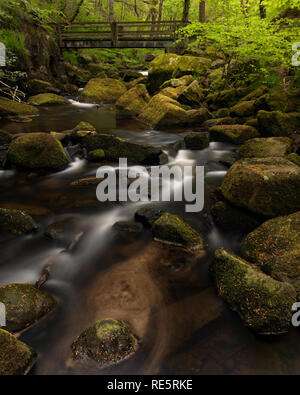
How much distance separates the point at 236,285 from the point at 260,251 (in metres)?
0.82

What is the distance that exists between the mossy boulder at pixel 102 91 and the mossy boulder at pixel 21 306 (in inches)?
558

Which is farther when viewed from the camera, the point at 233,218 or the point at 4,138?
the point at 4,138

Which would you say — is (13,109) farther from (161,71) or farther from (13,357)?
(13,357)

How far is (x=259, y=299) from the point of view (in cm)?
249

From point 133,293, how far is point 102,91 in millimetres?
14618

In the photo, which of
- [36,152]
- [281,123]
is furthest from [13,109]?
[281,123]

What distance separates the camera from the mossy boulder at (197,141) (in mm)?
7906

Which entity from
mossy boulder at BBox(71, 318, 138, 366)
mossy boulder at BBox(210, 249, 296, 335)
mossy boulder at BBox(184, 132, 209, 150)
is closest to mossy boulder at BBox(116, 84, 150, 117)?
mossy boulder at BBox(184, 132, 209, 150)

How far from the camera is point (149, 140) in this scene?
8.88 m

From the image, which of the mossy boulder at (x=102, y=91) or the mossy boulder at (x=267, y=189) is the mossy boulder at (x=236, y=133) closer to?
the mossy boulder at (x=267, y=189)

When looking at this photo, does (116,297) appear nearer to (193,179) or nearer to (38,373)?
(38,373)

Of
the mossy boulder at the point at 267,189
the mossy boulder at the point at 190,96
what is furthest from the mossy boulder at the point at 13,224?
the mossy boulder at the point at 190,96

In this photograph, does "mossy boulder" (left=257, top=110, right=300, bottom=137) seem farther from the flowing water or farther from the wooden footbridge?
the wooden footbridge

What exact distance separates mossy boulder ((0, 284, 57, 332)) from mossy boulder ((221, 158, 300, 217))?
303 cm
